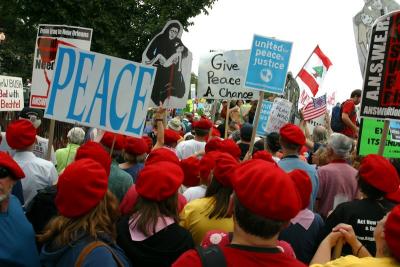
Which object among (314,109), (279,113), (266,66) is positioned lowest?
(279,113)

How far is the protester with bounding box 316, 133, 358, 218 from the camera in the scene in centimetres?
538

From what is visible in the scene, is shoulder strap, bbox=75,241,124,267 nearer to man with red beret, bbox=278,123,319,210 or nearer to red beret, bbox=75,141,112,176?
red beret, bbox=75,141,112,176

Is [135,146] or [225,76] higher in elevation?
[225,76]

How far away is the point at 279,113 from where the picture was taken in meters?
9.73

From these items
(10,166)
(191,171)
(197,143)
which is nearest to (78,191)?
(10,166)

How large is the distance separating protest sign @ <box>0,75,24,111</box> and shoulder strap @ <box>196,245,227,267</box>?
8738mm

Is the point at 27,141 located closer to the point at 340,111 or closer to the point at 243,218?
the point at 243,218

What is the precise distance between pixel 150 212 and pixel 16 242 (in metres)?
0.79

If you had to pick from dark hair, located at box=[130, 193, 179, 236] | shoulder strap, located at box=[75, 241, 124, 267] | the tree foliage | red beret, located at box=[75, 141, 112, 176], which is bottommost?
shoulder strap, located at box=[75, 241, 124, 267]

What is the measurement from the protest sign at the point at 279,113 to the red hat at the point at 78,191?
7080 millimetres

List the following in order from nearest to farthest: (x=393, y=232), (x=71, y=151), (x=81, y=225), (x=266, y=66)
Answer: (x=393, y=232)
(x=81, y=225)
(x=71, y=151)
(x=266, y=66)

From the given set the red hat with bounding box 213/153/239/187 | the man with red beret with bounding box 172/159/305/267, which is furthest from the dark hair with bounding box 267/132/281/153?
the man with red beret with bounding box 172/159/305/267

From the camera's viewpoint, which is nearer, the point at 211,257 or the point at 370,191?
the point at 211,257

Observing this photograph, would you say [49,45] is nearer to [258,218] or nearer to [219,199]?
[219,199]
